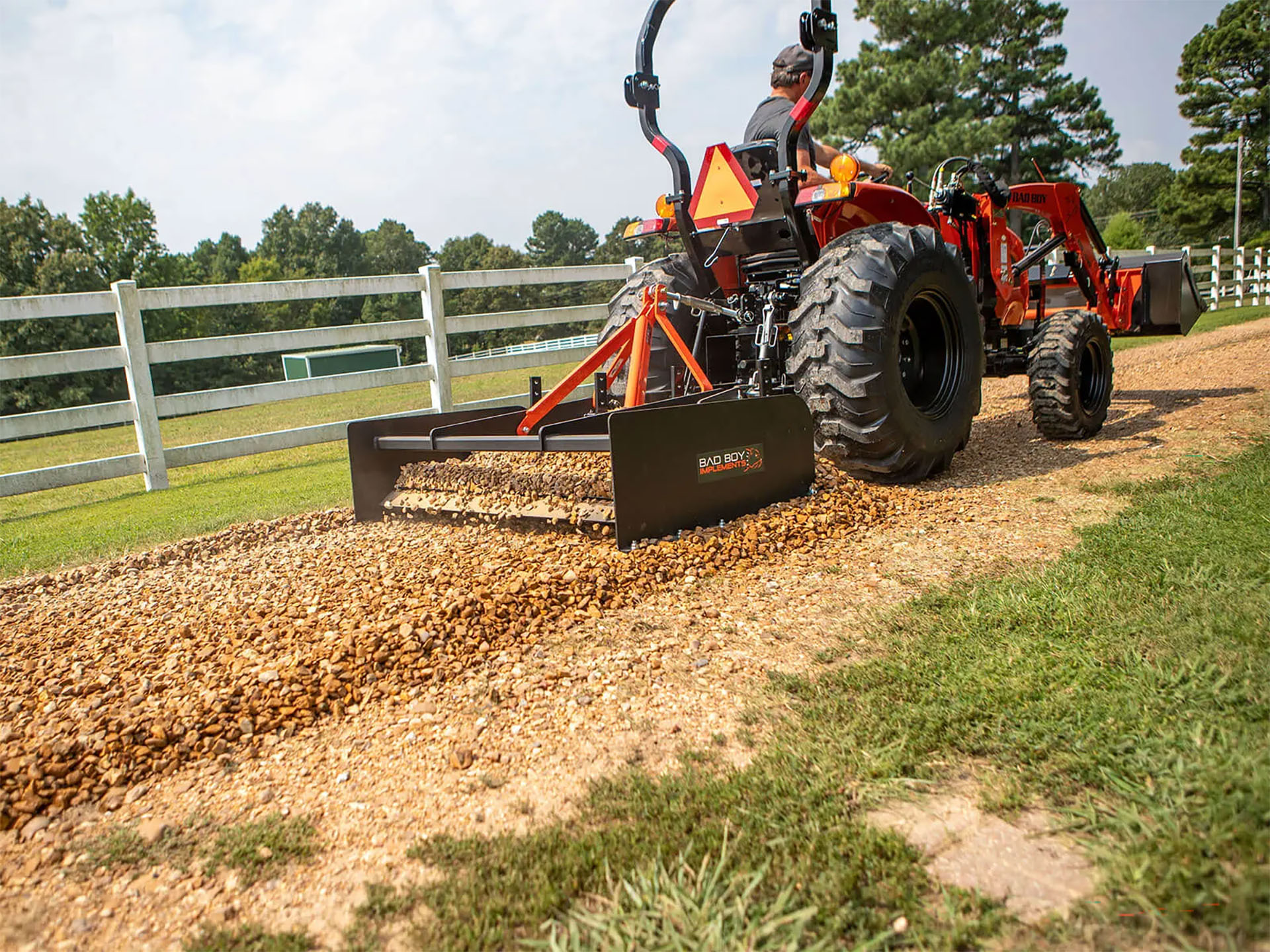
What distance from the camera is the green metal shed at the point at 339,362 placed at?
41000 mm

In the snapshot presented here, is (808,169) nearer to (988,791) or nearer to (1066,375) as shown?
(1066,375)

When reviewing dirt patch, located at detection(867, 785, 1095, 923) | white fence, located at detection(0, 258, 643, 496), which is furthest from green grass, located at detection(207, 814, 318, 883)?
white fence, located at detection(0, 258, 643, 496)

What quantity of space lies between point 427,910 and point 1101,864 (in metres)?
1.21

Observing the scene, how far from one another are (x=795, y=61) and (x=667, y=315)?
5.10ft

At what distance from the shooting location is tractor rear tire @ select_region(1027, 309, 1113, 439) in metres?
5.81

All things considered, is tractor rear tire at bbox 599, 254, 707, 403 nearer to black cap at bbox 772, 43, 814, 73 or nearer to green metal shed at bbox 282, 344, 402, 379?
black cap at bbox 772, 43, 814, 73

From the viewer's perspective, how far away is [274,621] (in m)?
3.21

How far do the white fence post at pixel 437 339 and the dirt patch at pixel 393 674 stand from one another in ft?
12.1

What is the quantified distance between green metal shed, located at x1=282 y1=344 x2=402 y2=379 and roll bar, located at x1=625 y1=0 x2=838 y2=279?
36840 mm

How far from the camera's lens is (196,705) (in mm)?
2582

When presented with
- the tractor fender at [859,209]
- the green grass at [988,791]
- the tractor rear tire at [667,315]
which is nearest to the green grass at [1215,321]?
the tractor fender at [859,209]

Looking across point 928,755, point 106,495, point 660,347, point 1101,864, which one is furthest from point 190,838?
point 106,495

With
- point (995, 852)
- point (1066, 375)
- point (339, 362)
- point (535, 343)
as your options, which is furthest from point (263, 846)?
point (339, 362)

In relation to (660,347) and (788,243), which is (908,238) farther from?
(660,347)
